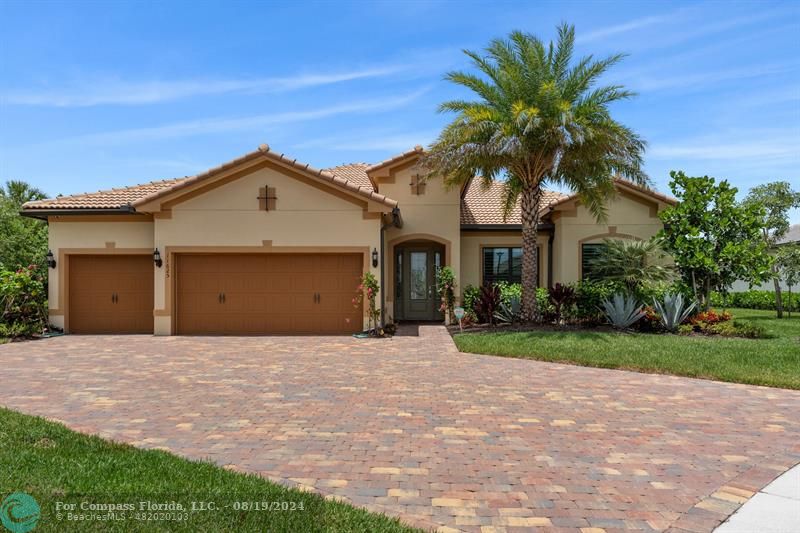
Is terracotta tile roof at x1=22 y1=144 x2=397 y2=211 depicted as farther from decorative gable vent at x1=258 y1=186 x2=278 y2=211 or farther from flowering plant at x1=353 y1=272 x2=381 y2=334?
flowering plant at x1=353 y1=272 x2=381 y2=334

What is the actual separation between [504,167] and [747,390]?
8909 millimetres

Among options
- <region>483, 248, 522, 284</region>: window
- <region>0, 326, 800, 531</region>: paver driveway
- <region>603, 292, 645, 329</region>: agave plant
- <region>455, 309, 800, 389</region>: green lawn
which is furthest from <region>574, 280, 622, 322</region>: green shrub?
<region>0, 326, 800, 531</region>: paver driveway

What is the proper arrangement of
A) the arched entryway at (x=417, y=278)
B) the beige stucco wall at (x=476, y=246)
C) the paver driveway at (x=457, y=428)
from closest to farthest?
the paver driveway at (x=457, y=428) < the beige stucco wall at (x=476, y=246) < the arched entryway at (x=417, y=278)

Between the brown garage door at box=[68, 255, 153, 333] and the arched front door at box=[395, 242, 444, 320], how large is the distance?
8.06 meters

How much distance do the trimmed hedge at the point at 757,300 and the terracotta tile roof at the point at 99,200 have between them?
26.1m

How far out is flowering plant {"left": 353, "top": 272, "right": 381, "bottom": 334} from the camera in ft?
47.6

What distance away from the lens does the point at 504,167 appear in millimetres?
15375

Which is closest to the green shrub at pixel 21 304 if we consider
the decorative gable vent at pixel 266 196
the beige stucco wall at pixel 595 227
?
the decorative gable vent at pixel 266 196

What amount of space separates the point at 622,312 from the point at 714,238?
3574 millimetres

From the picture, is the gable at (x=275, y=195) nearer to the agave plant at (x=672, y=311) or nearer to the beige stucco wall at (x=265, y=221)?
the beige stucco wall at (x=265, y=221)

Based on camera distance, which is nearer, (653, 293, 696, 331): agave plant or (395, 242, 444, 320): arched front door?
(653, 293, 696, 331): agave plant

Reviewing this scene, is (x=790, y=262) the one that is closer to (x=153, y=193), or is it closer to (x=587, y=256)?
(x=587, y=256)

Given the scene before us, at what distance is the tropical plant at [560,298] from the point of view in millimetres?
15430

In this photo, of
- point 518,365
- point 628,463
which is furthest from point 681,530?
point 518,365
